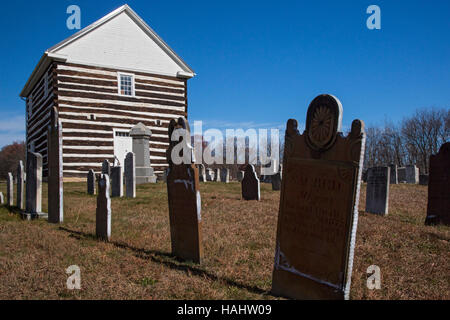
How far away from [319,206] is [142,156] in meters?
15.3

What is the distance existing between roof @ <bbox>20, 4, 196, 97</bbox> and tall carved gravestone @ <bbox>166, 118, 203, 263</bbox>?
1601 centimetres

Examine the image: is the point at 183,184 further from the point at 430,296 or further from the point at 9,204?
the point at 9,204

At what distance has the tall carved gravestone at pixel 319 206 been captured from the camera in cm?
347

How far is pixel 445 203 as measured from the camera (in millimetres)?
7621

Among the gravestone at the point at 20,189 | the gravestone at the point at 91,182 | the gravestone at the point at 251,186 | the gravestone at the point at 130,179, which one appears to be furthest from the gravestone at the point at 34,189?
the gravestone at the point at 251,186

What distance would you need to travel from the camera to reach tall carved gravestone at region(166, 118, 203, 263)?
16.8ft

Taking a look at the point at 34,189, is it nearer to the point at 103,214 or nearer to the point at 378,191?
the point at 103,214

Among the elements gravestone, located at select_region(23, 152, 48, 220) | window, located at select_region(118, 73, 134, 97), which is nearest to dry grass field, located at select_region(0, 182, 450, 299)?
gravestone, located at select_region(23, 152, 48, 220)

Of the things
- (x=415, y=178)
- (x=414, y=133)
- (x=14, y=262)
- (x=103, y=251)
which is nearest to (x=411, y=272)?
(x=103, y=251)

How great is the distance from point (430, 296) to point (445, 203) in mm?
4745

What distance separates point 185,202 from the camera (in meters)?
5.34

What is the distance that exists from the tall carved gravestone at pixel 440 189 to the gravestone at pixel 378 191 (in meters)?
1.39

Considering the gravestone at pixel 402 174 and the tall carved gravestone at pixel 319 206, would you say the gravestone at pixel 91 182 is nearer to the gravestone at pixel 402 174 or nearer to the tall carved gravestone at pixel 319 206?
the tall carved gravestone at pixel 319 206

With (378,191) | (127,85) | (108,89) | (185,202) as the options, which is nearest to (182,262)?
(185,202)
